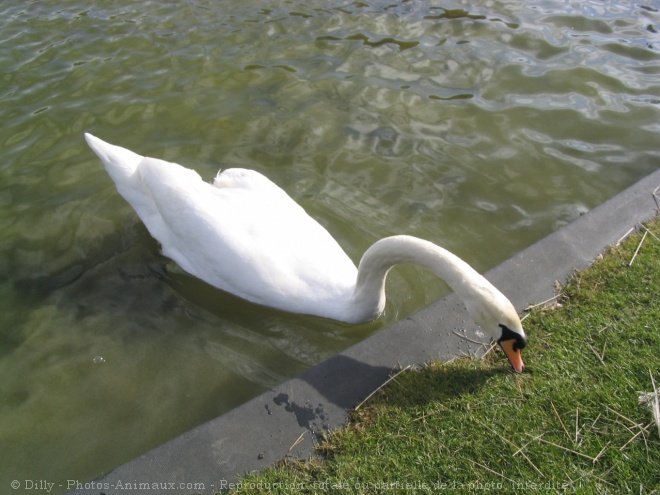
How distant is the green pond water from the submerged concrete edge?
21.6 inches

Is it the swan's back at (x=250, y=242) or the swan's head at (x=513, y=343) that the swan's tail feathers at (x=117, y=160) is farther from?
the swan's head at (x=513, y=343)

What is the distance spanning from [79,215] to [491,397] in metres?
4.18

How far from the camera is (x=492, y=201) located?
5.30m

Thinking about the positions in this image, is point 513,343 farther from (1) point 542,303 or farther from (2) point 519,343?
(1) point 542,303

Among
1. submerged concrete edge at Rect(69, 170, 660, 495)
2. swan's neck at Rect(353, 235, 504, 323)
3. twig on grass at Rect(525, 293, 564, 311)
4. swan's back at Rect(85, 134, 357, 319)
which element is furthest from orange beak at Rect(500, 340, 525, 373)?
swan's back at Rect(85, 134, 357, 319)

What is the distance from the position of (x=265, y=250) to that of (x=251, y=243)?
122 millimetres

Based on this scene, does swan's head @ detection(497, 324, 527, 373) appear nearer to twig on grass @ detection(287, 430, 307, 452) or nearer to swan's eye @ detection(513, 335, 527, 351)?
swan's eye @ detection(513, 335, 527, 351)

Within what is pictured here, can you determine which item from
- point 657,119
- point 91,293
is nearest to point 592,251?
point 657,119

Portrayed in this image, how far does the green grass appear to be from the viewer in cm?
284

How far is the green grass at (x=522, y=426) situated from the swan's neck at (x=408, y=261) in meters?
0.55

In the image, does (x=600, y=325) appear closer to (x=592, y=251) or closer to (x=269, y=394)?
(x=592, y=251)

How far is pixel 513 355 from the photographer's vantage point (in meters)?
3.21

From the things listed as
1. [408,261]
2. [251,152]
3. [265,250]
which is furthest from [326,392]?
[251,152]

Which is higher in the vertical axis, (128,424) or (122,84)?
(122,84)
